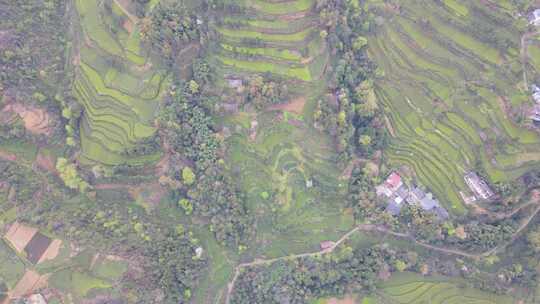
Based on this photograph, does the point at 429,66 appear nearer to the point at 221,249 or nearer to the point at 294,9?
the point at 294,9

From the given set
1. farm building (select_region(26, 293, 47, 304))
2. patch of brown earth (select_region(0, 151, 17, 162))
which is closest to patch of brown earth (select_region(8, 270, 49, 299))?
farm building (select_region(26, 293, 47, 304))

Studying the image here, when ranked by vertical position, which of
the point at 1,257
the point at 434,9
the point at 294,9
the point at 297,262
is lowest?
the point at 297,262

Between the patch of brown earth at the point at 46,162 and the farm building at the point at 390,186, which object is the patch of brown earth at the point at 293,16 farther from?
the patch of brown earth at the point at 46,162

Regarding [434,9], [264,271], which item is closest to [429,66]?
[434,9]

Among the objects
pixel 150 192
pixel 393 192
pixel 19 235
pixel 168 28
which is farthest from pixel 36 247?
pixel 393 192

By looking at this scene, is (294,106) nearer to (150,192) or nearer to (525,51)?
(150,192)
